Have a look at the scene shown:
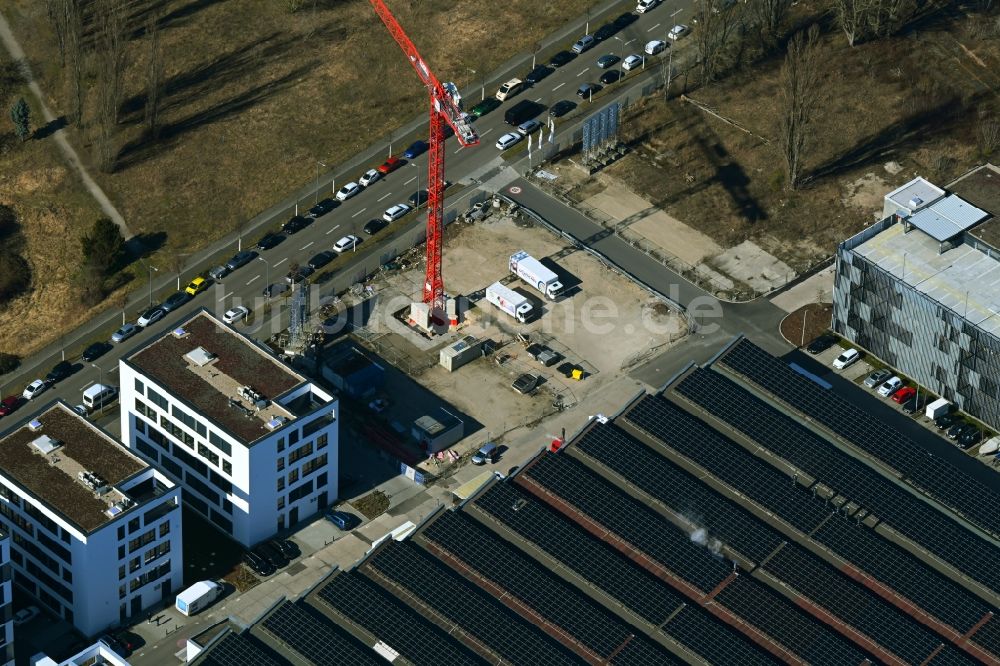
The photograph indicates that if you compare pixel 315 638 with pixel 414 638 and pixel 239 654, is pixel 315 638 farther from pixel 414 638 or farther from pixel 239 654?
pixel 414 638

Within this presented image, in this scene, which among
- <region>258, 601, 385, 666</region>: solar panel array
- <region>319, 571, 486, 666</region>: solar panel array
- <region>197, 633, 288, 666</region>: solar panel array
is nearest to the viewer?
<region>197, 633, 288, 666</region>: solar panel array

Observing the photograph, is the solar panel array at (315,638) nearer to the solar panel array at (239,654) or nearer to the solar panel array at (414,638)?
the solar panel array at (239,654)

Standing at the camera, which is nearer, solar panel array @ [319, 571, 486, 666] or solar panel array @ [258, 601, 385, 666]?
solar panel array @ [258, 601, 385, 666]

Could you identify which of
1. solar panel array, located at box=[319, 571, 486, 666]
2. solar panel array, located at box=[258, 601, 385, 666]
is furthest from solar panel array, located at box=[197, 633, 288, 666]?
solar panel array, located at box=[319, 571, 486, 666]

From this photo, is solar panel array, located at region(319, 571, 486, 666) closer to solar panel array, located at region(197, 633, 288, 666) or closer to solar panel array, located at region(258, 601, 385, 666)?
solar panel array, located at region(258, 601, 385, 666)

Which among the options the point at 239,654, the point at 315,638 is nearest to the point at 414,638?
the point at 315,638

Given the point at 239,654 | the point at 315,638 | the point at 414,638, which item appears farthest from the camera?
the point at 414,638

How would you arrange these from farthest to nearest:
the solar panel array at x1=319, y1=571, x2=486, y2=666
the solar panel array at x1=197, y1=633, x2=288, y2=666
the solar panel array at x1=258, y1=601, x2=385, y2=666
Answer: the solar panel array at x1=319, y1=571, x2=486, y2=666 → the solar panel array at x1=258, y1=601, x2=385, y2=666 → the solar panel array at x1=197, y1=633, x2=288, y2=666

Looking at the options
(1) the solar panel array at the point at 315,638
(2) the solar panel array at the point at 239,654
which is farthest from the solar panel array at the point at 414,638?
(2) the solar panel array at the point at 239,654
